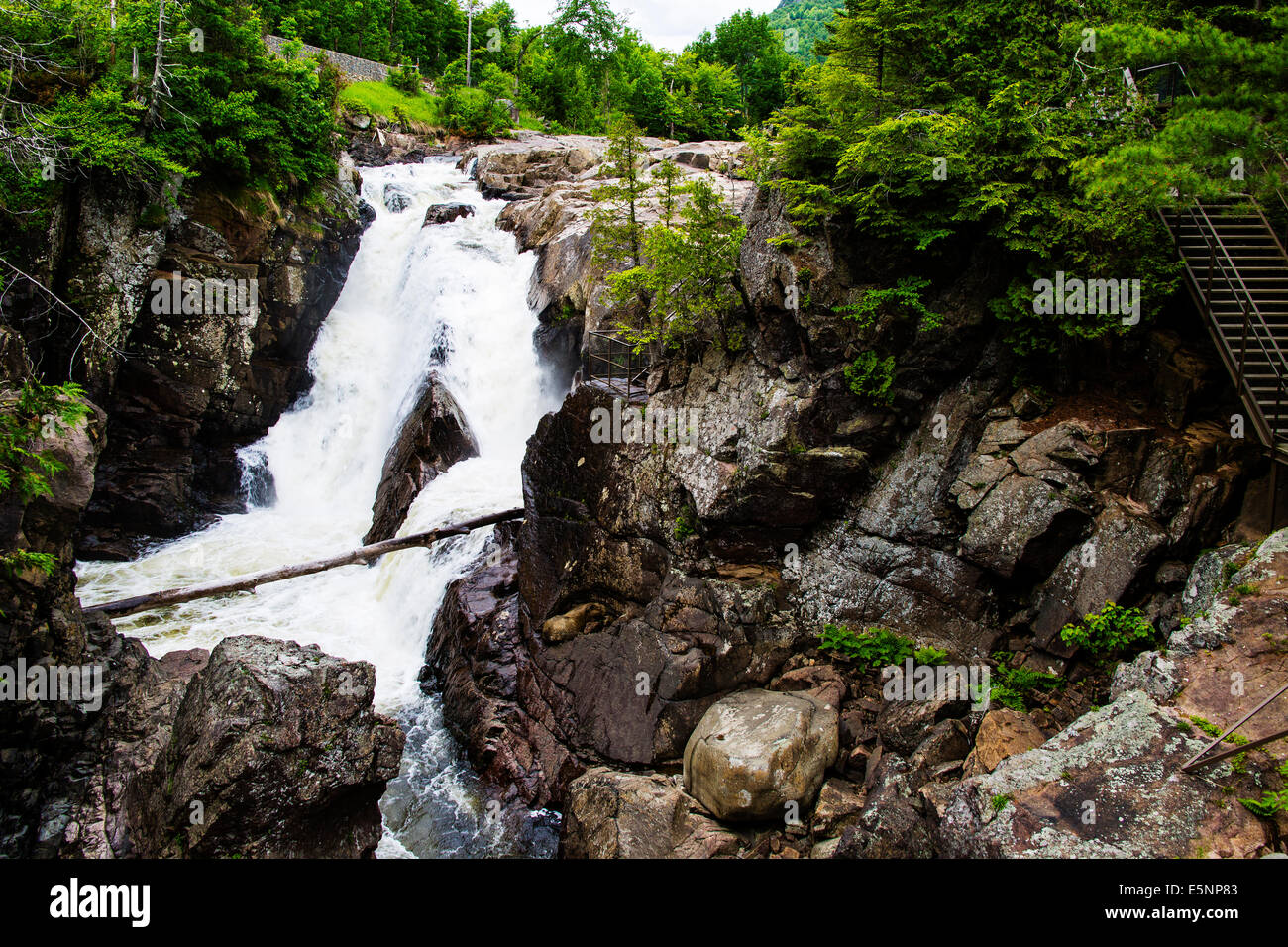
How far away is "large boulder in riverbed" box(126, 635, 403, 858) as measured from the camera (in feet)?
25.8

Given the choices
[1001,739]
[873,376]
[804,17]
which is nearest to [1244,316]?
[873,376]

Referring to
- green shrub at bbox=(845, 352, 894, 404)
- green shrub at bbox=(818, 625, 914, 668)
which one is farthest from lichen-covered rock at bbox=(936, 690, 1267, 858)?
green shrub at bbox=(845, 352, 894, 404)

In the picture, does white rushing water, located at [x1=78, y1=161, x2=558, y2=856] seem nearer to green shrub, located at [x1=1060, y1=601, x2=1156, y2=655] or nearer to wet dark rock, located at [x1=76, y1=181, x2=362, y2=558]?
wet dark rock, located at [x1=76, y1=181, x2=362, y2=558]

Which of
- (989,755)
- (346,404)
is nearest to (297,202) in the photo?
(346,404)

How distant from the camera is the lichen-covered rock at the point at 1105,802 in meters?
5.79

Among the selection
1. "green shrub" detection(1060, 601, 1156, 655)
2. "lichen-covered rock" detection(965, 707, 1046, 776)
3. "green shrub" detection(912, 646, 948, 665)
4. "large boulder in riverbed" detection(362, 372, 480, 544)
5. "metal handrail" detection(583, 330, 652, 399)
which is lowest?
"lichen-covered rock" detection(965, 707, 1046, 776)

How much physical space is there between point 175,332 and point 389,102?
29.9 m

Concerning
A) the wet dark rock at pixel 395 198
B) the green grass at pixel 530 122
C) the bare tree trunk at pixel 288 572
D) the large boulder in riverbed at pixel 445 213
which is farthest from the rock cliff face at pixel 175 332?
the green grass at pixel 530 122

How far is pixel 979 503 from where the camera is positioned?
10.3 m

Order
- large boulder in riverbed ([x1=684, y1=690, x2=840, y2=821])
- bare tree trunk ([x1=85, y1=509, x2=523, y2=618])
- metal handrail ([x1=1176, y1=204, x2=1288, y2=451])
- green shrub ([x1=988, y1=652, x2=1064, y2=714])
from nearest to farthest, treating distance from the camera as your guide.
→ 1. metal handrail ([x1=1176, y1=204, x2=1288, y2=451])
2. green shrub ([x1=988, y1=652, x2=1064, y2=714])
3. large boulder in riverbed ([x1=684, y1=690, x2=840, y2=821])
4. bare tree trunk ([x1=85, y1=509, x2=523, y2=618])

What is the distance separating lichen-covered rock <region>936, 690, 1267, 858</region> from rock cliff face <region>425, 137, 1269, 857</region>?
0.10ft

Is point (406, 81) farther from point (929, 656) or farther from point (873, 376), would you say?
Result: point (929, 656)

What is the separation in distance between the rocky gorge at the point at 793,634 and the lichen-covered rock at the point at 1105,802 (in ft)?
0.09

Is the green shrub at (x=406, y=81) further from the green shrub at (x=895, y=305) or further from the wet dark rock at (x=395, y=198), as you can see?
Answer: the green shrub at (x=895, y=305)
